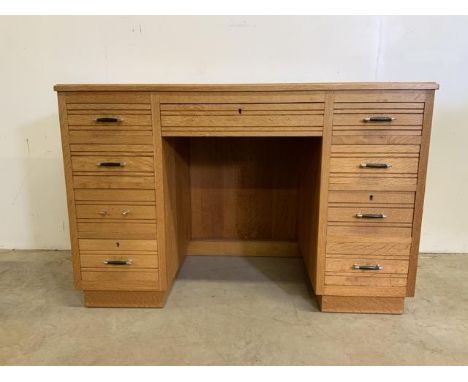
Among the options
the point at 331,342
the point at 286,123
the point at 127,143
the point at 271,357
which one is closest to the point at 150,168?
the point at 127,143

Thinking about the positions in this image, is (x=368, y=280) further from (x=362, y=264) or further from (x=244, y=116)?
(x=244, y=116)

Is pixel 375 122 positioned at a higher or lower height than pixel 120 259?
higher

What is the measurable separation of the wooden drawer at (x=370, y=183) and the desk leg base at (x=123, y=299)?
0.86m

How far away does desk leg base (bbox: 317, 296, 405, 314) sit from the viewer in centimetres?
150

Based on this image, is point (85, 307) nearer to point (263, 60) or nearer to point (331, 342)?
point (331, 342)

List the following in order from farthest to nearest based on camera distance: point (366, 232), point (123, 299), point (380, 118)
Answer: point (123, 299) < point (366, 232) < point (380, 118)

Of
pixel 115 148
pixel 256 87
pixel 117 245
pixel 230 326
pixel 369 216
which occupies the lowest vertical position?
pixel 230 326

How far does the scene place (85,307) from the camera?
1.57 m

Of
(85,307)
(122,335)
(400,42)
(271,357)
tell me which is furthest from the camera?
(400,42)

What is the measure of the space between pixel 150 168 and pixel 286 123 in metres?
0.56

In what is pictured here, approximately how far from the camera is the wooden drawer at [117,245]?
149 centimetres

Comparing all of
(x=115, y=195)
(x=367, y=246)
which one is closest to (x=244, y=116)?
(x=115, y=195)

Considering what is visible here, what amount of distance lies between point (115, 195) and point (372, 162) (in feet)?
3.33

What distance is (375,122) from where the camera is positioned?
52.9 inches
